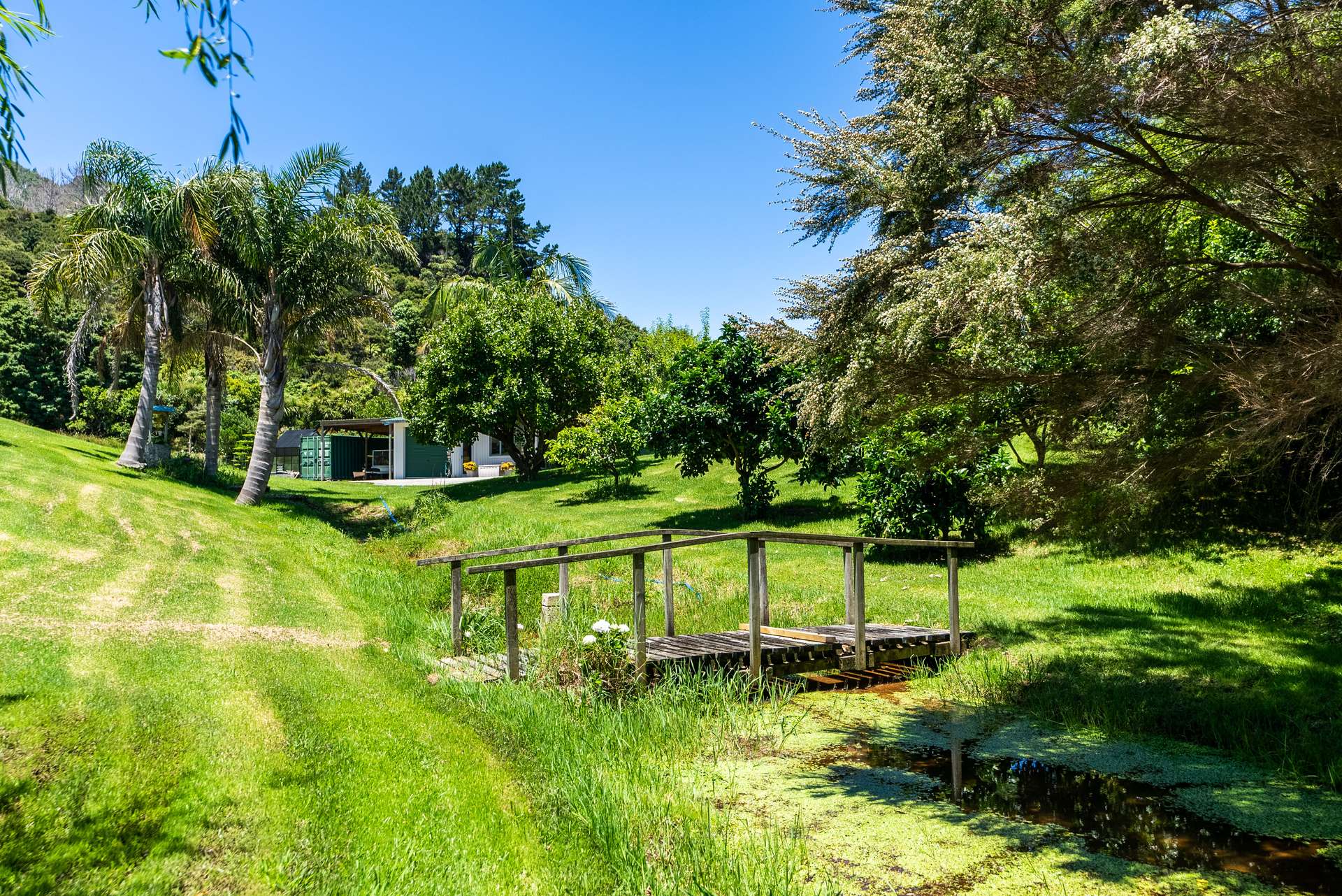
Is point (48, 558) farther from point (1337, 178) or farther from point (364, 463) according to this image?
point (364, 463)

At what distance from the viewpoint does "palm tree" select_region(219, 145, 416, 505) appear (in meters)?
19.8

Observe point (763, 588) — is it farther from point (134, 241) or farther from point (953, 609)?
point (134, 241)

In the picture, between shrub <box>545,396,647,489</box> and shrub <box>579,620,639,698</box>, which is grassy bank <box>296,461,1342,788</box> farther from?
shrub <box>545,396,647,489</box>

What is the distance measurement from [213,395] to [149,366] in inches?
89.7

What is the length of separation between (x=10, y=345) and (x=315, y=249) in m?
23.8

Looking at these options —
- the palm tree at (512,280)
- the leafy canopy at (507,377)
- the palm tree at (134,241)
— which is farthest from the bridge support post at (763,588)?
the palm tree at (512,280)

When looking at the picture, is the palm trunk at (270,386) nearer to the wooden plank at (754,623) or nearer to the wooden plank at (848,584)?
the wooden plank at (848,584)

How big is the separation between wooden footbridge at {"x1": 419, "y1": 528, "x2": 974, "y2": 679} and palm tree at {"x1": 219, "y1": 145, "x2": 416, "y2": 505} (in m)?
13.4

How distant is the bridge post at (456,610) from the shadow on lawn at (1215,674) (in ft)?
17.5

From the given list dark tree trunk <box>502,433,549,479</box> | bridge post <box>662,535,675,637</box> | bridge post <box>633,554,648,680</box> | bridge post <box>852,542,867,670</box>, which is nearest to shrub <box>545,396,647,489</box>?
dark tree trunk <box>502,433,549,479</box>

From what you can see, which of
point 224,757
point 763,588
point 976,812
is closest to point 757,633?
point 763,588

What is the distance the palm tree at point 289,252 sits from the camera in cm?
1975

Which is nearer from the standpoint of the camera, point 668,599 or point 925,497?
point 668,599

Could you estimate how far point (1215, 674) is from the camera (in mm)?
7922
